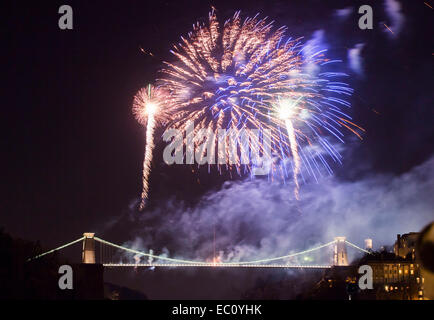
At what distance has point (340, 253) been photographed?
126 meters

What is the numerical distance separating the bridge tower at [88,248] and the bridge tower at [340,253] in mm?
51067

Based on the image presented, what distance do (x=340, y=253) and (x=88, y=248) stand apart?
5359cm

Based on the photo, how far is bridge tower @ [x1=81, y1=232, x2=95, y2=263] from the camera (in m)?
108

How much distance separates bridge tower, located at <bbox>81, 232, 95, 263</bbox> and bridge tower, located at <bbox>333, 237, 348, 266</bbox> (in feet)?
168

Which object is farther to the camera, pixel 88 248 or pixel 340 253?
pixel 340 253

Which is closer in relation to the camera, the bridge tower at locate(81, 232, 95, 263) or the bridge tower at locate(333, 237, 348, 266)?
the bridge tower at locate(81, 232, 95, 263)

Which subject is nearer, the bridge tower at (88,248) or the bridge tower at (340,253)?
the bridge tower at (88,248)

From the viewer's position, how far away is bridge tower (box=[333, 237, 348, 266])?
124125 mm

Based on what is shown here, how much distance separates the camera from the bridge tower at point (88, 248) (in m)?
108

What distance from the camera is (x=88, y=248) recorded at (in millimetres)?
110750

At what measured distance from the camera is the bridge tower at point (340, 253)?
124 metres
